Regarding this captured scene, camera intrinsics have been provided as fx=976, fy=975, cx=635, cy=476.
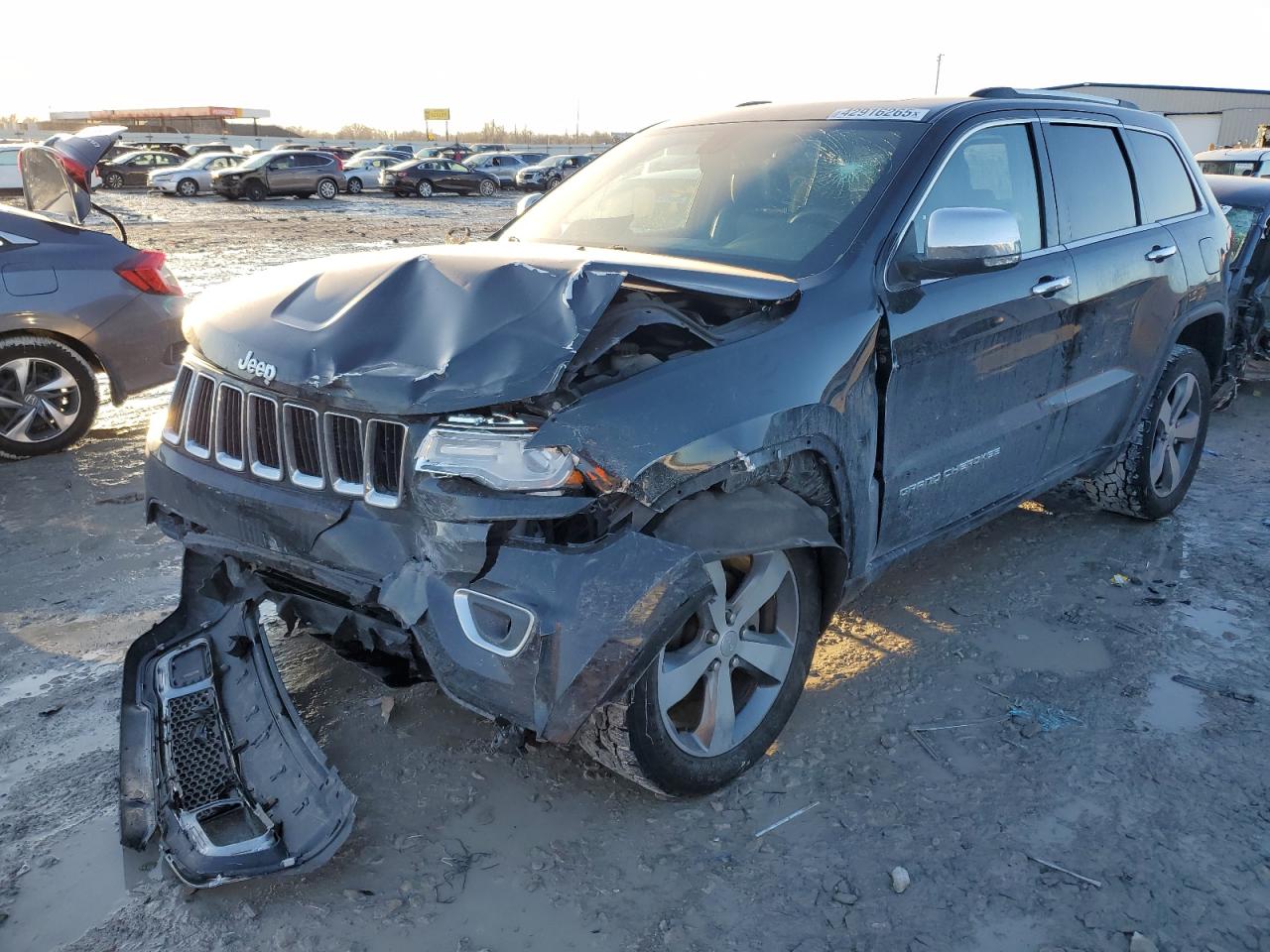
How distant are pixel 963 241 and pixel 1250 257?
5.36 metres

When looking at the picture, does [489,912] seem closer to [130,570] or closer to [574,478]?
[574,478]

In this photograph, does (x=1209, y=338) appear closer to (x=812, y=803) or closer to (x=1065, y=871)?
(x=1065, y=871)

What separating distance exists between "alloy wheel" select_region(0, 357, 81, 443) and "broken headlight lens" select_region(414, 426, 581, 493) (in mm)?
4607

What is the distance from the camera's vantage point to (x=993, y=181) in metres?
3.60

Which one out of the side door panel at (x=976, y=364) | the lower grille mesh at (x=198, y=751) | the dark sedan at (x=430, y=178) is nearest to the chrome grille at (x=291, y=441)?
the lower grille mesh at (x=198, y=751)

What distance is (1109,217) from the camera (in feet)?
13.7

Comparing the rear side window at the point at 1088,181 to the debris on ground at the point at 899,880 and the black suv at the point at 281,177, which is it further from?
the black suv at the point at 281,177

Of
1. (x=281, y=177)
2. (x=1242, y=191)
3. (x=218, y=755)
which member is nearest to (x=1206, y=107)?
(x=281, y=177)

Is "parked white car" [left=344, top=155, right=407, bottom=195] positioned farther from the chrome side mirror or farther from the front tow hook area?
Answer: the chrome side mirror

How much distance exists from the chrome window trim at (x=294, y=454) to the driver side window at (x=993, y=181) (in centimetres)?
192

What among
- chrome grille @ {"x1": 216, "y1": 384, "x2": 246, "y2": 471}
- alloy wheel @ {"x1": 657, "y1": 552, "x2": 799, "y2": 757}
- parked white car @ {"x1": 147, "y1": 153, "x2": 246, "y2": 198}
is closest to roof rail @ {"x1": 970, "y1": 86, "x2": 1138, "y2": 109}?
alloy wheel @ {"x1": 657, "y1": 552, "x2": 799, "y2": 757}

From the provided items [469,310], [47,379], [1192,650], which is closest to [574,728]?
[469,310]

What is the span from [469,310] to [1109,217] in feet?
9.95

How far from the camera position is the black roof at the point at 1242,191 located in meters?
7.35
